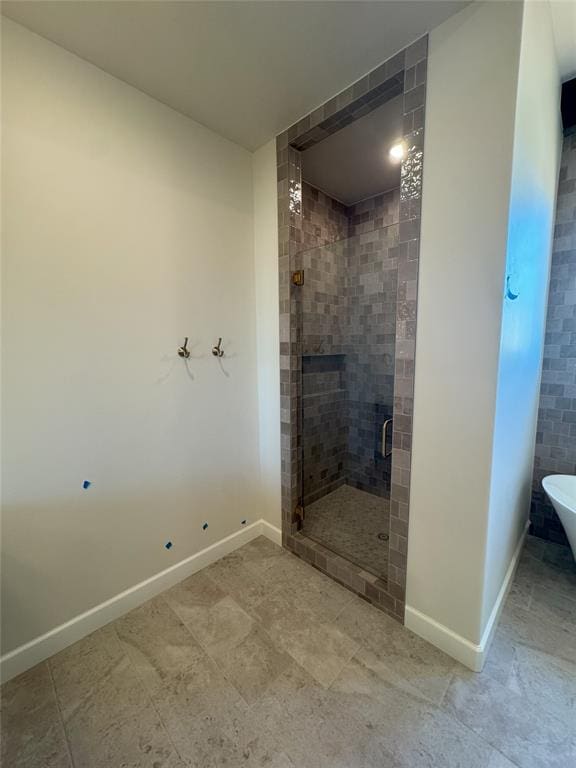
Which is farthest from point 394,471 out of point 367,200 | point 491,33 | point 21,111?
point 367,200

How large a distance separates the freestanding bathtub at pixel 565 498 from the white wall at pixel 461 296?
0.85 m

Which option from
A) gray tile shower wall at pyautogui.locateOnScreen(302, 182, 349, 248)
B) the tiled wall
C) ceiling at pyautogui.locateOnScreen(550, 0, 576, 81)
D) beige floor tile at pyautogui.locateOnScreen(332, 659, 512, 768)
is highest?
ceiling at pyautogui.locateOnScreen(550, 0, 576, 81)

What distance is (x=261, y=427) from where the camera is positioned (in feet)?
6.97

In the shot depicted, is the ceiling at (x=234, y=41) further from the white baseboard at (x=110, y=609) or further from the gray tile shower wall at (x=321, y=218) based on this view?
the white baseboard at (x=110, y=609)

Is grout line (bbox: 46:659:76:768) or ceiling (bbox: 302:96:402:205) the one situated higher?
ceiling (bbox: 302:96:402:205)

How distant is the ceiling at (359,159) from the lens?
168 cm

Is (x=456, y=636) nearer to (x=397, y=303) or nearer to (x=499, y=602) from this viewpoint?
(x=499, y=602)

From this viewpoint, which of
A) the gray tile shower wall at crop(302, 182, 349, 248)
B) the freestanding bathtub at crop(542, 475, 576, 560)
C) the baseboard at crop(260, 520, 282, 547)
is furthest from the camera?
the gray tile shower wall at crop(302, 182, 349, 248)

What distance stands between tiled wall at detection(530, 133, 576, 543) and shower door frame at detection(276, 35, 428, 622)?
4.70 ft

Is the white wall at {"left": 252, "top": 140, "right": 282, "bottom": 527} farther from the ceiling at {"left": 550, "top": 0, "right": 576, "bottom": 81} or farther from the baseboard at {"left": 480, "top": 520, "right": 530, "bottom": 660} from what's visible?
the ceiling at {"left": 550, "top": 0, "right": 576, "bottom": 81}

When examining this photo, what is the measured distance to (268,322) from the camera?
1.97 m

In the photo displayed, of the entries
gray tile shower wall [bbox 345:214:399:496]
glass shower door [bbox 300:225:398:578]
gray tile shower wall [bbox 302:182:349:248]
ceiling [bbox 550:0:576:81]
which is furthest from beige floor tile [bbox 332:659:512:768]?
ceiling [bbox 550:0:576:81]

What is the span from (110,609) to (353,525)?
158cm

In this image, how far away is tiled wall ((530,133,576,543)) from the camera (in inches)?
76.0
